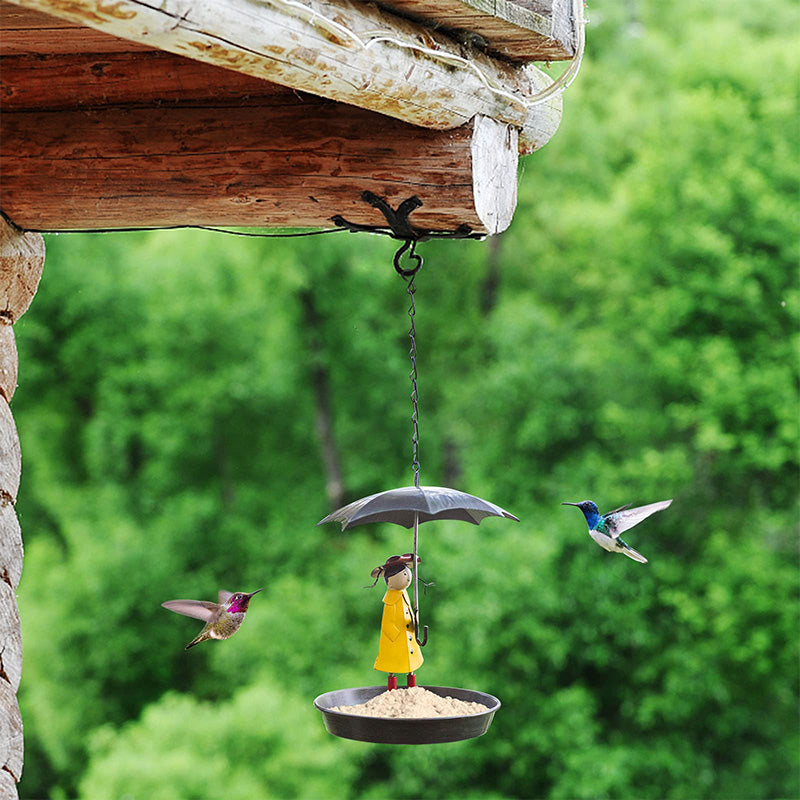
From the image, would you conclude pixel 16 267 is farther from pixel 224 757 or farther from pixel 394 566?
pixel 224 757

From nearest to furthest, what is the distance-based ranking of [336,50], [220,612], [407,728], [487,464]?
[336,50]
[407,728]
[220,612]
[487,464]

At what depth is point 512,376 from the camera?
10.7 metres

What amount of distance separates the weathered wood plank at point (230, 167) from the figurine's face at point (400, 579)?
0.64 metres

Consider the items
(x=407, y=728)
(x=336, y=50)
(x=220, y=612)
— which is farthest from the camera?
(x=220, y=612)

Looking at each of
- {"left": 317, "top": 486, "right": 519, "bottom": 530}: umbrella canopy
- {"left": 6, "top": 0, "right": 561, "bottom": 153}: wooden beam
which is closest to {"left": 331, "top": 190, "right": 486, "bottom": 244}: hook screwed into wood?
{"left": 6, "top": 0, "right": 561, "bottom": 153}: wooden beam

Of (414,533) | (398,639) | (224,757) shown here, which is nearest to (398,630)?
(398,639)

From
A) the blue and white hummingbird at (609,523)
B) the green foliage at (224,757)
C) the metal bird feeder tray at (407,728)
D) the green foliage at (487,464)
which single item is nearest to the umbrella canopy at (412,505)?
the metal bird feeder tray at (407,728)

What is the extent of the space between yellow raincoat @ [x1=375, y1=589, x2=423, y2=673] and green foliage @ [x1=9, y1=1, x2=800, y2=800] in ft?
24.0

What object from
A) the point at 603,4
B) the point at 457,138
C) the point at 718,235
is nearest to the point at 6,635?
the point at 457,138

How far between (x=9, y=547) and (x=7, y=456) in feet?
0.52

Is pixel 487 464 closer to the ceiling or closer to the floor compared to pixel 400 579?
closer to the floor

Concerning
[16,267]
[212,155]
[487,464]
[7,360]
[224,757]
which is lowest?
[224,757]

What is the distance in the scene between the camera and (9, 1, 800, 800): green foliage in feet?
31.4

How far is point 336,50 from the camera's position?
1.49 meters
